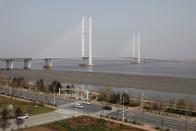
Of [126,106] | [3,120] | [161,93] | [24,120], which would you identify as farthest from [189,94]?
[3,120]

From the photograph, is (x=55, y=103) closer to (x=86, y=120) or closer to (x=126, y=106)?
(x=126, y=106)

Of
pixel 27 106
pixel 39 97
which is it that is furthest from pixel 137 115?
pixel 39 97

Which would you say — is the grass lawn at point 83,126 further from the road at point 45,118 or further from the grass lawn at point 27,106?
the grass lawn at point 27,106

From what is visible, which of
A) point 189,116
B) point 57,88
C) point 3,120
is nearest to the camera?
point 3,120

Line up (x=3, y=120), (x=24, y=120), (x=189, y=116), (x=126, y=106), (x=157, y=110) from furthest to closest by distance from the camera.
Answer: (x=126, y=106) < (x=157, y=110) < (x=189, y=116) < (x=24, y=120) < (x=3, y=120)

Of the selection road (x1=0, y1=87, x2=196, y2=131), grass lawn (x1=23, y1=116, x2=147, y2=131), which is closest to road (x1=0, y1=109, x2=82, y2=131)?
road (x1=0, y1=87, x2=196, y2=131)

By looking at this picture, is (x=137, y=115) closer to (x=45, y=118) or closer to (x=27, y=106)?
(x=45, y=118)

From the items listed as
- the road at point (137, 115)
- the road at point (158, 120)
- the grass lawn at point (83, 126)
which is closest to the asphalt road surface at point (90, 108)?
the road at point (137, 115)
